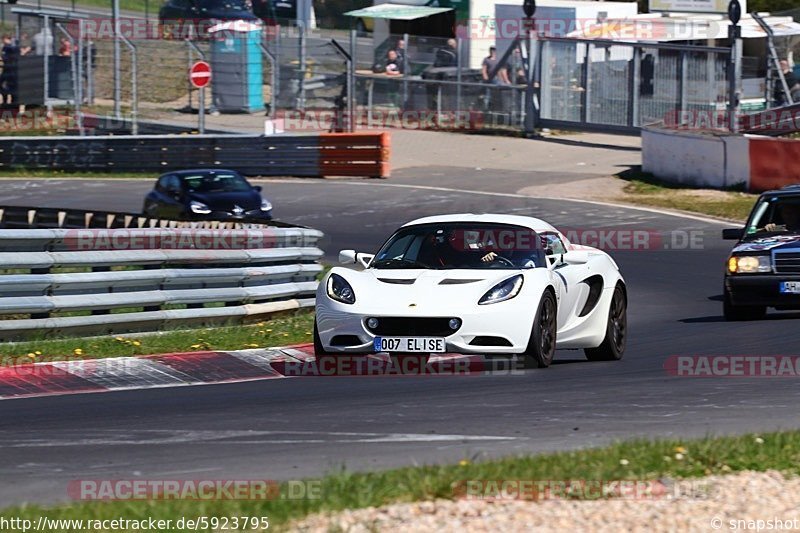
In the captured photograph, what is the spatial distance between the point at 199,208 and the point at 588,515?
19886 mm

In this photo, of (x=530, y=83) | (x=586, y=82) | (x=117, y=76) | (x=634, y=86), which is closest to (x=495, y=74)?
(x=530, y=83)

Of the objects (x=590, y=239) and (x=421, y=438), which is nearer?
(x=421, y=438)

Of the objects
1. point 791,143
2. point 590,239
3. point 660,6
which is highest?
point 660,6

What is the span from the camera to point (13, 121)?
40656 mm

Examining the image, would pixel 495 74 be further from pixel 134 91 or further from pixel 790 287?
pixel 790 287

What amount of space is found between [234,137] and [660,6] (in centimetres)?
2098

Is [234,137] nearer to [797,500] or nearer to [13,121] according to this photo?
[13,121]

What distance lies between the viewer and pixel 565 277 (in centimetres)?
1136

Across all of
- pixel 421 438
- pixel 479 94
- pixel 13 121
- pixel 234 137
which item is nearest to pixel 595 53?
pixel 479 94

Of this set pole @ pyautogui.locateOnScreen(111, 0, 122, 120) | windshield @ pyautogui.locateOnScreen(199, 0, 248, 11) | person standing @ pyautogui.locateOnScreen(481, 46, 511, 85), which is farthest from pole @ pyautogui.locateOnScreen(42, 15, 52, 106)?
person standing @ pyautogui.locateOnScreen(481, 46, 511, 85)

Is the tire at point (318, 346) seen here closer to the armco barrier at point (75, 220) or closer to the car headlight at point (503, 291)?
the car headlight at point (503, 291)

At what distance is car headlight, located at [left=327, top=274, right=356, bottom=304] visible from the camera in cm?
1074

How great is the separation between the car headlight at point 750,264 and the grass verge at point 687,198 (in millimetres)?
11385

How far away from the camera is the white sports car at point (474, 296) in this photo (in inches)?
409
